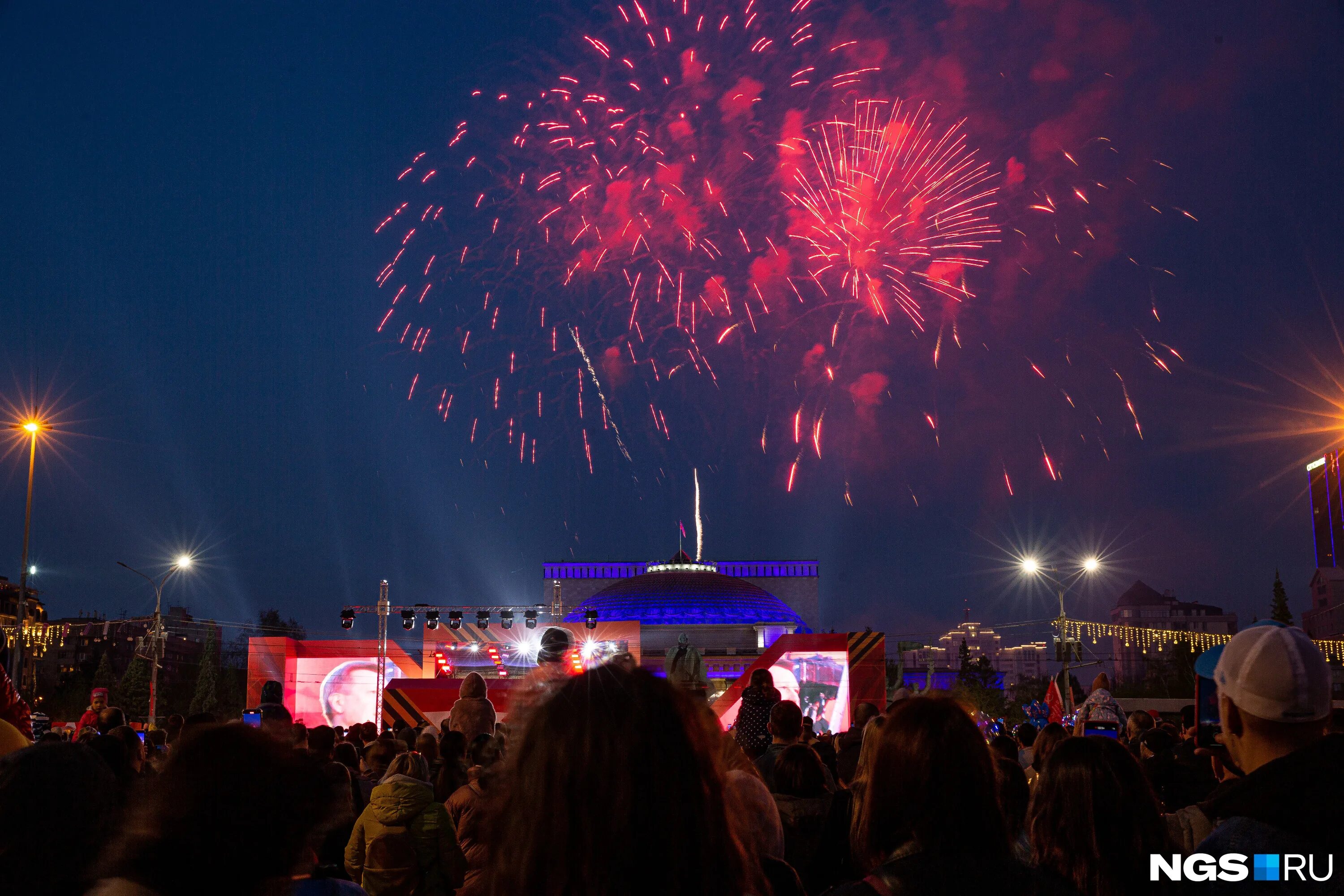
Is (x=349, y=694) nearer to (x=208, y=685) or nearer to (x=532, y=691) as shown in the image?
(x=532, y=691)

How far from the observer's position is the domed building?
70.2 meters

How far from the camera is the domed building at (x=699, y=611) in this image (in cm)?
7019

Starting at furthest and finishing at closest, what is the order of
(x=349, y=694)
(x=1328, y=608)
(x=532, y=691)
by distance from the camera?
(x=1328, y=608) → (x=349, y=694) → (x=532, y=691)

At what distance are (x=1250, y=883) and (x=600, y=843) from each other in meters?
1.64

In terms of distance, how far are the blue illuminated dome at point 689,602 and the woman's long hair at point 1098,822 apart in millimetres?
66917

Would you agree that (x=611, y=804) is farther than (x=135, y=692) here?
No

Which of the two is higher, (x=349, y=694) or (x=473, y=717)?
(x=473, y=717)

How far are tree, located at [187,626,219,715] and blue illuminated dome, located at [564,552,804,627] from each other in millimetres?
23387

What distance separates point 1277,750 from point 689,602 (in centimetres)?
7069

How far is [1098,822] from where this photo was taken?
A: 367 centimetres

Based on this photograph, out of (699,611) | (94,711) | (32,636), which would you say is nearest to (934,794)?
(94,711)

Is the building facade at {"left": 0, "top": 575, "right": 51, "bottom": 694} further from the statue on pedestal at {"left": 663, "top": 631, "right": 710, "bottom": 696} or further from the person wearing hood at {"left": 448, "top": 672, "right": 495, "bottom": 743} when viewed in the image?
the statue on pedestal at {"left": 663, "top": 631, "right": 710, "bottom": 696}

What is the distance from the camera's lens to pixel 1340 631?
217 feet

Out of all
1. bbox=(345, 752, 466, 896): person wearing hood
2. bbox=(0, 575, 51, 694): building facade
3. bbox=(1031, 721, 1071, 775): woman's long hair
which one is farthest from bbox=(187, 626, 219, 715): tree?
bbox=(1031, 721, 1071, 775): woman's long hair
